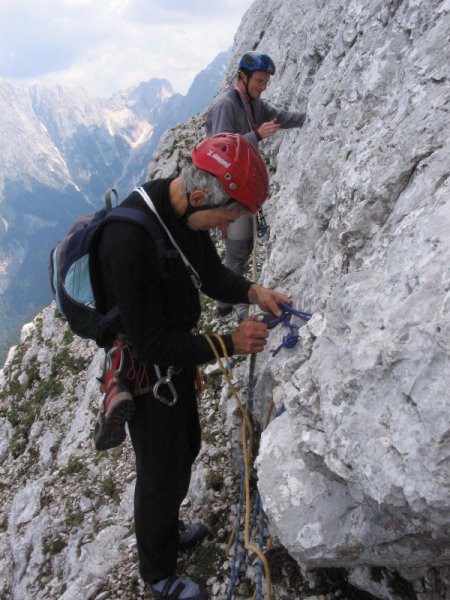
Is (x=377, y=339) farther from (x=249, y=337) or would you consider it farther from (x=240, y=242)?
(x=240, y=242)

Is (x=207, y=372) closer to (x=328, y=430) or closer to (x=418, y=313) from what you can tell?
(x=328, y=430)

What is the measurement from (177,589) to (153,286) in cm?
318

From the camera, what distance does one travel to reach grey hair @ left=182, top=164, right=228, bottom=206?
3604 mm

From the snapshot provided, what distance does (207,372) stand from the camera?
8.41 m

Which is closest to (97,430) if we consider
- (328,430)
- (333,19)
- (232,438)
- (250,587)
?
(232,438)

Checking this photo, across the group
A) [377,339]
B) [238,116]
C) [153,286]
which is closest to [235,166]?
[153,286]

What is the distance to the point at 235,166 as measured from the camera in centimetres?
357

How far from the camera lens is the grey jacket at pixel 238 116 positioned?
7309mm

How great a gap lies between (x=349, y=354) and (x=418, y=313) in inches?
20.6

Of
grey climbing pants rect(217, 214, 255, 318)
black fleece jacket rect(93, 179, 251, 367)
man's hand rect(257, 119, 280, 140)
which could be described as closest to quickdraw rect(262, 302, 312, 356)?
black fleece jacket rect(93, 179, 251, 367)

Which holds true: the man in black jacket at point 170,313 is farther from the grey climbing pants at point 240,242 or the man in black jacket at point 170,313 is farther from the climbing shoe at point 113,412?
the grey climbing pants at point 240,242

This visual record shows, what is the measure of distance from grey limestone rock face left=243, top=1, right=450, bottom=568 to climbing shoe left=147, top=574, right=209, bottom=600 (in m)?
1.82

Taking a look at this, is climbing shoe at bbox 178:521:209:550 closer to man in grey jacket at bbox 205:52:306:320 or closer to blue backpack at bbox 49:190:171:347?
blue backpack at bbox 49:190:171:347

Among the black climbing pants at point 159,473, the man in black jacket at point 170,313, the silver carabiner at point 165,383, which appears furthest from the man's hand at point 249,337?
the black climbing pants at point 159,473
